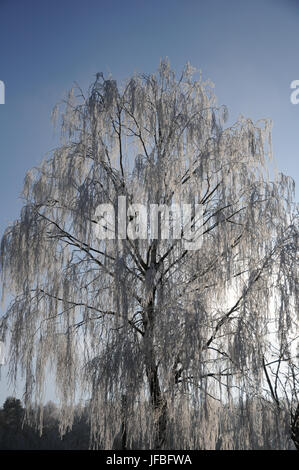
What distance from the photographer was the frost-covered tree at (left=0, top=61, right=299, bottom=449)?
422 centimetres

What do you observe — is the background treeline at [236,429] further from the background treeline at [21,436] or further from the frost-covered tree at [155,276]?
the background treeline at [21,436]

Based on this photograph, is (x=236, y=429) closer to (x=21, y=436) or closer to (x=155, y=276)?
(x=155, y=276)

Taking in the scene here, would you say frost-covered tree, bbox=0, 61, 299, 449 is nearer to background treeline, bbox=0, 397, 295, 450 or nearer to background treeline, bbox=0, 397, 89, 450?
background treeline, bbox=0, 397, 295, 450

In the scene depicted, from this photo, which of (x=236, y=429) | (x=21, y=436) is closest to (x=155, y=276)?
(x=236, y=429)

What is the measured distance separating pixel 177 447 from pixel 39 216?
2.96 meters

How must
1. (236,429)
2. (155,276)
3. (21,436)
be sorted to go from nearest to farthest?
(236,429), (155,276), (21,436)

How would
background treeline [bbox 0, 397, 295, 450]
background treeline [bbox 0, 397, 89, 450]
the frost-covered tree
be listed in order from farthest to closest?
background treeline [bbox 0, 397, 89, 450]
the frost-covered tree
background treeline [bbox 0, 397, 295, 450]

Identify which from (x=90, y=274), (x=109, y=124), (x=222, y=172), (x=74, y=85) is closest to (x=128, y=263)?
(x=90, y=274)

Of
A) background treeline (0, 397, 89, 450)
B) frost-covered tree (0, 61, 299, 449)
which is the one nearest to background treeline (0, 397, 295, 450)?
frost-covered tree (0, 61, 299, 449)

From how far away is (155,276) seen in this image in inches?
185

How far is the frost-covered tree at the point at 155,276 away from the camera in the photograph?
13.9 ft

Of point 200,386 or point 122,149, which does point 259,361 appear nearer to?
point 200,386

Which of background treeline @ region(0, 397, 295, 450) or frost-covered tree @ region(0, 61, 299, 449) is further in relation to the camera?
frost-covered tree @ region(0, 61, 299, 449)
